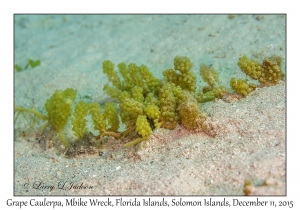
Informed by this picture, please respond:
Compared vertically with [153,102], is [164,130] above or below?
below

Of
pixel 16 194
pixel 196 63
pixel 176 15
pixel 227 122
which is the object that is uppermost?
pixel 176 15

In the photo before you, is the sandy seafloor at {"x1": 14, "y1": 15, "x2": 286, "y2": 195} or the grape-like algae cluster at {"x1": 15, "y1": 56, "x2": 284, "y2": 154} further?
the grape-like algae cluster at {"x1": 15, "y1": 56, "x2": 284, "y2": 154}

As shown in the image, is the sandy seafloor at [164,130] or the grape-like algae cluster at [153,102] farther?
the grape-like algae cluster at [153,102]

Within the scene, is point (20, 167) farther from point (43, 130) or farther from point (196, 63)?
point (196, 63)

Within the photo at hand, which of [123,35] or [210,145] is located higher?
[123,35]
